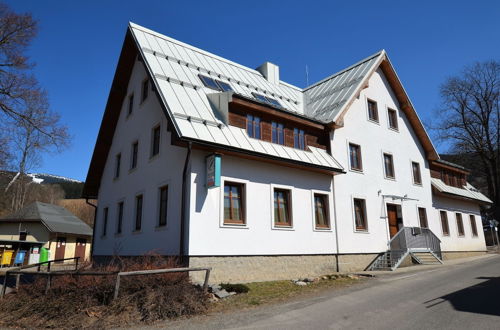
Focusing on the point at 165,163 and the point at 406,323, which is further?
the point at 165,163

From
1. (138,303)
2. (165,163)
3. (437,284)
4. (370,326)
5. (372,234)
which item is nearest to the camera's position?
(370,326)

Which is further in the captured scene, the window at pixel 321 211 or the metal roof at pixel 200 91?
the window at pixel 321 211

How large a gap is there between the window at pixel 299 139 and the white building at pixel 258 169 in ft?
0.16

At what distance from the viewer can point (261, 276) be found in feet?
43.9

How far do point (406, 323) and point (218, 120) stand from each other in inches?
366

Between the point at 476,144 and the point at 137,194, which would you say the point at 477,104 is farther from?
the point at 137,194

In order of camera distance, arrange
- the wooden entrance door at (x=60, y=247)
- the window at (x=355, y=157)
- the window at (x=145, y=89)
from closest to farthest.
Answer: the window at (x=145, y=89)
the window at (x=355, y=157)
the wooden entrance door at (x=60, y=247)

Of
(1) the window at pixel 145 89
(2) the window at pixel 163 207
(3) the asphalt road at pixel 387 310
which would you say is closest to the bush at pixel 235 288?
(3) the asphalt road at pixel 387 310

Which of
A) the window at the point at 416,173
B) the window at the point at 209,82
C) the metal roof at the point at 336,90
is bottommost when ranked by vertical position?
the window at the point at 416,173

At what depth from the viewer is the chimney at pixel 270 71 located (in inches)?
899

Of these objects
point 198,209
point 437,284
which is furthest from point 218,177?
point 437,284

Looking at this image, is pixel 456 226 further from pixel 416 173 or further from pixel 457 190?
pixel 416 173

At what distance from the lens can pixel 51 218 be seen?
36469 mm

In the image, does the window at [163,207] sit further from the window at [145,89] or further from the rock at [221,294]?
the window at [145,89]
